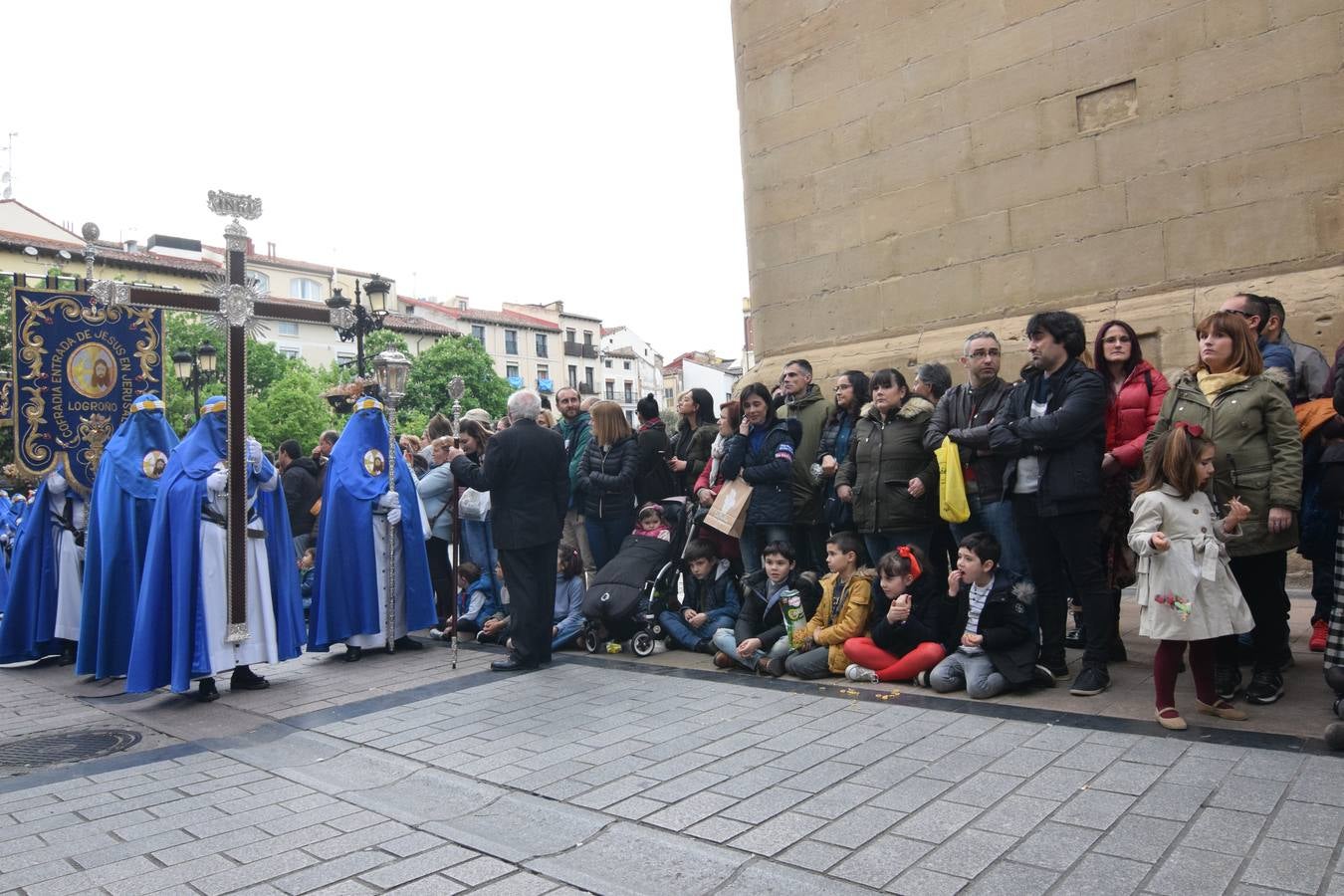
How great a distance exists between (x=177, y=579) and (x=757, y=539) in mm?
4062

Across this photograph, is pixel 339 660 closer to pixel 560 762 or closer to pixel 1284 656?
pixel 560 762

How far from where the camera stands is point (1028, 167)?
763cm

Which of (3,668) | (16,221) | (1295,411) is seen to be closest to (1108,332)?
(1295,411)

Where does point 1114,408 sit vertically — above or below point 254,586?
above

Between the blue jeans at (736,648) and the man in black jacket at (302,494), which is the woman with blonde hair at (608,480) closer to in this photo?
the blue jeans at (736,648)

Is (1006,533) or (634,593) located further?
(634,593)

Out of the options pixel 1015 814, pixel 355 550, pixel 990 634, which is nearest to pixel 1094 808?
pixel 1015 814

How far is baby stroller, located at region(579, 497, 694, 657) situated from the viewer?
278 inches

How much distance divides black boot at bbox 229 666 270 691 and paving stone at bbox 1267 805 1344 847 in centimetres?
615

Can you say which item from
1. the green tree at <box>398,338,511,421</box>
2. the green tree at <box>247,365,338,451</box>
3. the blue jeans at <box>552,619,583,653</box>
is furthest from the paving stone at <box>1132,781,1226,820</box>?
the green tree at <box>398,338,511,421</box>

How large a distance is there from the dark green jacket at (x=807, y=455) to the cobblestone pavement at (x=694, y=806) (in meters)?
1.70

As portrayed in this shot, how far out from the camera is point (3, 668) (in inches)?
341

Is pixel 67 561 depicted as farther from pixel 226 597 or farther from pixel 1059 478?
pixel 1059 478

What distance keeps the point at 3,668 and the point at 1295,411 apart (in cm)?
1029
